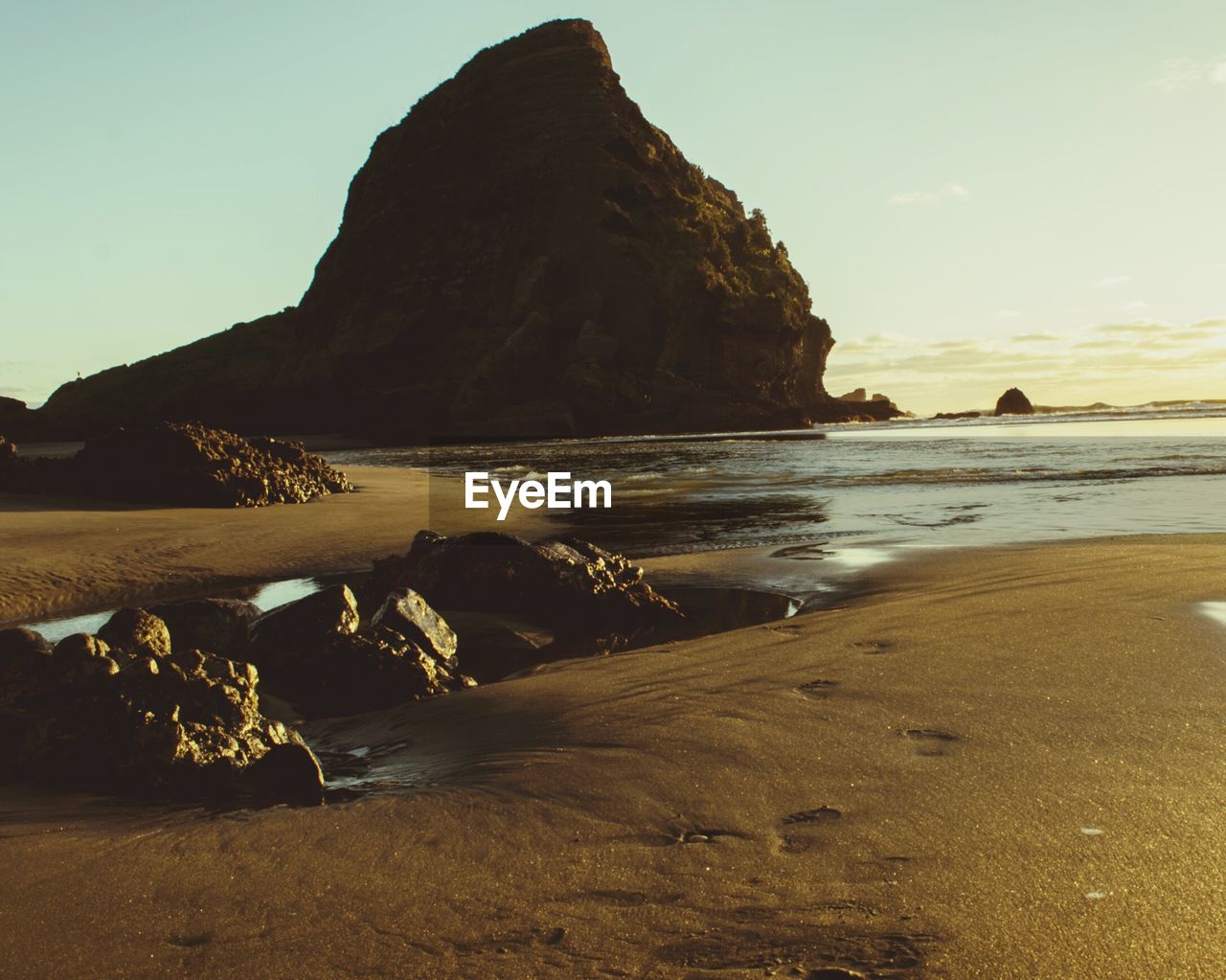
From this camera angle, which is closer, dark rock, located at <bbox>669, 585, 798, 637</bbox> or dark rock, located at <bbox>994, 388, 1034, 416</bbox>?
dark rock, located at <bbox>669, 585, 798, 637</bbox>

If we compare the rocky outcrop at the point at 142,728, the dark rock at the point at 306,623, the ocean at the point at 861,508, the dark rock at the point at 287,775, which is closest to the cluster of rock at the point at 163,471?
the ocean at the point at 861,508

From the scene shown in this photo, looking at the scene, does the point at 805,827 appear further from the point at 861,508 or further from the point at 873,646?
the point at 861,508

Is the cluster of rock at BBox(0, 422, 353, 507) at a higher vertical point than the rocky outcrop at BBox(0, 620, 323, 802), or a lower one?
higher

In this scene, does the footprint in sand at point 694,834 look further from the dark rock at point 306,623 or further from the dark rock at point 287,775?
the dark rock at point 306,623

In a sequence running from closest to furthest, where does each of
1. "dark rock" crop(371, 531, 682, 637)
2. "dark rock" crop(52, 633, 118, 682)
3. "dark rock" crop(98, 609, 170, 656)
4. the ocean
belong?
"dark rock" crop(52, 633, 118, 682), "dark rock" crop(98, 609, 170, 656), "dark rock" crop(371, 531, 682, 637), the ocean

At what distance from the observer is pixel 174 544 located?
9.20 meters

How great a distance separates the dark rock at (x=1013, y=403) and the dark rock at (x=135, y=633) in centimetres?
11928

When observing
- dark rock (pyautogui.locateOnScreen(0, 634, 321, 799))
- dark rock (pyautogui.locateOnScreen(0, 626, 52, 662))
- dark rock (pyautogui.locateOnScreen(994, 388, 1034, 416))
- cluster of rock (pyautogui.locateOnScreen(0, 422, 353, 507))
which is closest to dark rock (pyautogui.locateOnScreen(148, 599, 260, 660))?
dark rock (pyautogui.locateOnScreen(0, 626, 52, 662))

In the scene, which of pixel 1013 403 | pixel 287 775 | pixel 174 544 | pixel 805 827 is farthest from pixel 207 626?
pixel 1013 403

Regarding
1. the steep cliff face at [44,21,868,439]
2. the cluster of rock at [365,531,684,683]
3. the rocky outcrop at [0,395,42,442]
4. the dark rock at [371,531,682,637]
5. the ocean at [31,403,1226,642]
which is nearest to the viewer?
the cluster of rock at [365,531,684,683]

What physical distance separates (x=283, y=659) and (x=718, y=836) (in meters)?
2.88

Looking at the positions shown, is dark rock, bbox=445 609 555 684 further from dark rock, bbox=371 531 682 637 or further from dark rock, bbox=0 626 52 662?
dark rock, bbox=0 626 52 662

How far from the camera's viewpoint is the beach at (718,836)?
208cm

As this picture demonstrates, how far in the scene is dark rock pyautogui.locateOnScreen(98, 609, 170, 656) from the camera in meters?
4.26
